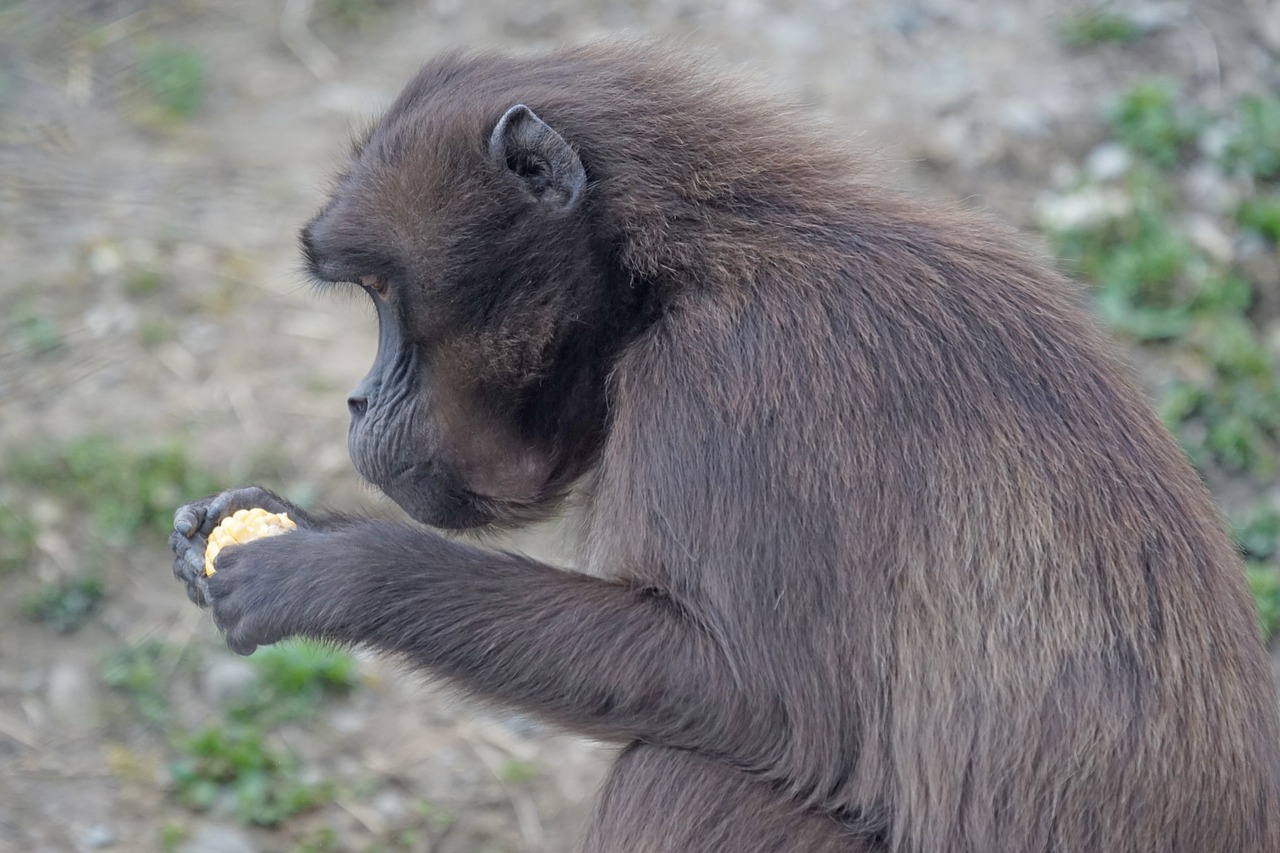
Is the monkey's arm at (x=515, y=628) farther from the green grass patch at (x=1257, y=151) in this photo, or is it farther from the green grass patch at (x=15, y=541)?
the green grass patch at (x=1257, y=151)

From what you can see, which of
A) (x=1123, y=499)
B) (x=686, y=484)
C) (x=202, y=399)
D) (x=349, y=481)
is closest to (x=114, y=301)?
(x=202, y=399)

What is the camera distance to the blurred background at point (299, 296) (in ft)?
17.9

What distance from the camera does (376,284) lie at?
4.23 metres

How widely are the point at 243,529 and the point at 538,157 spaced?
1.33 meters

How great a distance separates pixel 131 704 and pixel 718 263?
314 cm

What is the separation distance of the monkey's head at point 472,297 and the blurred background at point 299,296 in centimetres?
57

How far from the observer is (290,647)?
5.84m

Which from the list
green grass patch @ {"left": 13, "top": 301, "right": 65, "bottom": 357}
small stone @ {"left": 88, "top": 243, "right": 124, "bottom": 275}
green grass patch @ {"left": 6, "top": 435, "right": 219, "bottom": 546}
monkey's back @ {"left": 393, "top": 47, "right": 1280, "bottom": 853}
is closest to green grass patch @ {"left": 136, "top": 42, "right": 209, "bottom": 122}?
small stone @ {"left": 88, "top": 243, "right": 124, "bottom": 275}

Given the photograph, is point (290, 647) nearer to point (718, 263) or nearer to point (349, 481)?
point (349, 481)

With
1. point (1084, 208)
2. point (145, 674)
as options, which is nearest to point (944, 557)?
point (145, 674)

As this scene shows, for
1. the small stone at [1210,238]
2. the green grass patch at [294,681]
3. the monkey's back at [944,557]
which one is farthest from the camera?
the small stone at [1210,238]

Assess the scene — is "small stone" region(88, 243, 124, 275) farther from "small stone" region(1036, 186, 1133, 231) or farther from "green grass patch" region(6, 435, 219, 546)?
"small stone" region(1036, 186, 1133, 231)

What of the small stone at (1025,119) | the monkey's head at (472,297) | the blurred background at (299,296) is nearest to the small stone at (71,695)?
the blurred background at (299,296)

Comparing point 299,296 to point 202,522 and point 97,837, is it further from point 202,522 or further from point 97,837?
point 202,522
